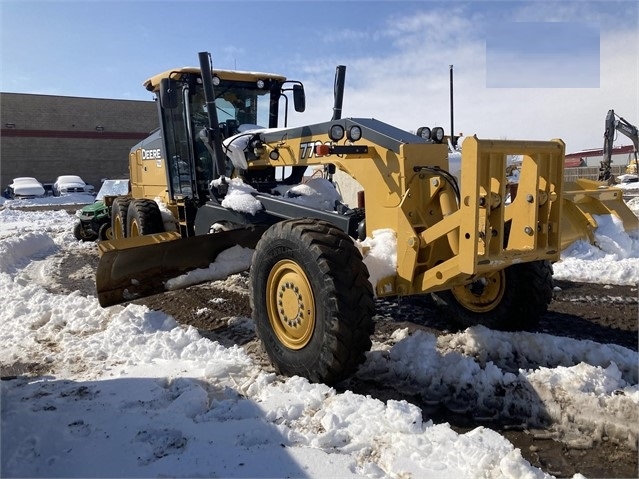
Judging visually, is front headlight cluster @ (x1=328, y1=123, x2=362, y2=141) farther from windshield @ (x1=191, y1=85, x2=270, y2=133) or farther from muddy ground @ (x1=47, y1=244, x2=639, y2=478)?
windshield @ (x1=191, y1=85, x2=270, y2=133)

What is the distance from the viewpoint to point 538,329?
16.9 feet

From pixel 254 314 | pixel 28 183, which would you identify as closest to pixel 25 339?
pixel 254 314

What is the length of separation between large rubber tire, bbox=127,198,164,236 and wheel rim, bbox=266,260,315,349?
163 inches

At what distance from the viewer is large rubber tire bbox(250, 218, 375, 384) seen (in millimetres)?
3658

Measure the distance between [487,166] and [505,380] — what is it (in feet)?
4.84

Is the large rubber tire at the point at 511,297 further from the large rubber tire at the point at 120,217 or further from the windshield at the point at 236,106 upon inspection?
the large rubber tire at the point at 120,217

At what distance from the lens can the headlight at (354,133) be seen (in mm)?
4477

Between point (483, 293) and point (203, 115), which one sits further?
point (203, 115)

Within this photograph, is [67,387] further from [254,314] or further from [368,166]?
[368,166]

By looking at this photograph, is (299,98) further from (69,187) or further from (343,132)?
(69,187)

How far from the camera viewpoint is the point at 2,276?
26.2ft

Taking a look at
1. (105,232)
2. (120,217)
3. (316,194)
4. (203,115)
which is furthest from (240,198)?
(105,232)

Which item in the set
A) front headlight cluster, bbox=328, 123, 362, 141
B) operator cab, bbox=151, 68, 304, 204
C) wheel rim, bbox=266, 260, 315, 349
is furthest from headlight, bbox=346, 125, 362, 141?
operator cab, bbox=151, 68, 304, 204

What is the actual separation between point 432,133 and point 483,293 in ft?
5.30
